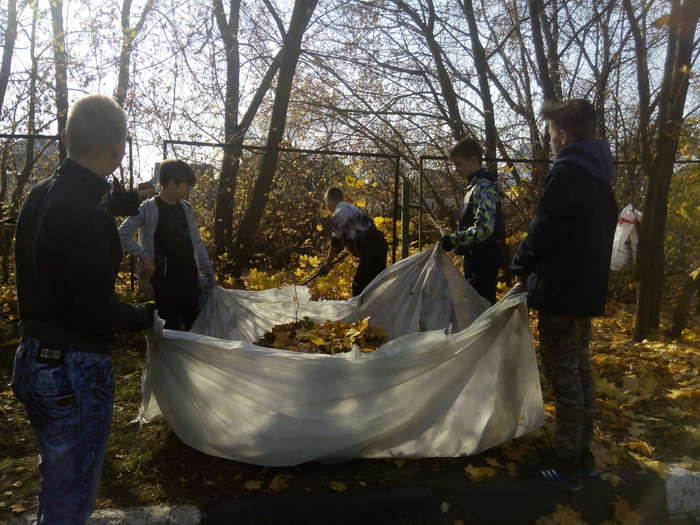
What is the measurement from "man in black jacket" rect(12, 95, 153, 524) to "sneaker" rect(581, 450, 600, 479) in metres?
2.10

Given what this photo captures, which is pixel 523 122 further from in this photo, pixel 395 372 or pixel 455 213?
pixel 395 372

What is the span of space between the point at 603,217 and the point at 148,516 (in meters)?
2.24

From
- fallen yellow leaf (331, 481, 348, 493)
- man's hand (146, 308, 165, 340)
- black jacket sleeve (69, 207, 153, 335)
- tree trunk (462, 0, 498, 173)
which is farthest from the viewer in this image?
tree trunk (462, 0, 498, 173)

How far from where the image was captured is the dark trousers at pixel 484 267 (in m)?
3.51

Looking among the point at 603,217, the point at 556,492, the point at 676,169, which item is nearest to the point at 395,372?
the point at 556,492

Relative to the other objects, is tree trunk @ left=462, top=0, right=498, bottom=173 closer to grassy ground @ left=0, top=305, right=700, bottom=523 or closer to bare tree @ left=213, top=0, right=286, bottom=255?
bare tree @ left=213, top=0, right=286, bottom=255

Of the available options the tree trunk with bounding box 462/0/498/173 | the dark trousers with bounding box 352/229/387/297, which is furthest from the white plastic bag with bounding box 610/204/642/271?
the dark trousers with bounding box 352/229/387/297

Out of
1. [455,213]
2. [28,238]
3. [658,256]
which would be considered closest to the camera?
[28,238]

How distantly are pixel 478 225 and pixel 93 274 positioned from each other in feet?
7.40

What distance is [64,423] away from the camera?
1568 mm

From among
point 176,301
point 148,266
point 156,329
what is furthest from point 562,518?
point 148,266

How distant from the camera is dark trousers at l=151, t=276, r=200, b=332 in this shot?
3.53 metres

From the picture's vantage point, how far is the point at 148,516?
7.22ft

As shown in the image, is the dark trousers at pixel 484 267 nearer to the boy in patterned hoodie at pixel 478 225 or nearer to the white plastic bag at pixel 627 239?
the boy in patterned hoodie at pixel 478 225
